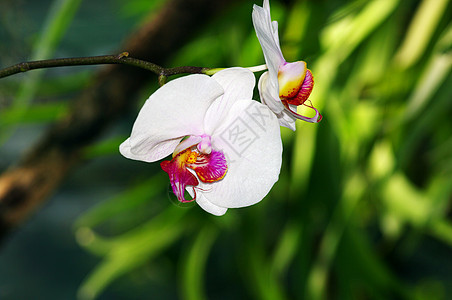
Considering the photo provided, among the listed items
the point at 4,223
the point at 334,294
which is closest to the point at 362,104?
the point at 334,294

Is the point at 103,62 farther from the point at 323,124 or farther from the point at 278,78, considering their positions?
the point at 323,124

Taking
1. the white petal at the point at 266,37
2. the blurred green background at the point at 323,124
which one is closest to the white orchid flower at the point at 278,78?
the white petal at the point at 266,37

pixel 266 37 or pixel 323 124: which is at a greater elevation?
pixel 266 37

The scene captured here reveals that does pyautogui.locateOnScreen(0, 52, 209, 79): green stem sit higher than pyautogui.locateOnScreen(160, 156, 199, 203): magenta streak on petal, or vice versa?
pyautogui.locateOnScreen(0, 52, 209, 79): green stem

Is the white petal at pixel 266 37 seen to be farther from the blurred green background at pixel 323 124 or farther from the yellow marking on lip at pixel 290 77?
the blurred green background at pixel 323 124

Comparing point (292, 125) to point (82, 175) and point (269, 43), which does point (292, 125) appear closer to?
point (269, 43)

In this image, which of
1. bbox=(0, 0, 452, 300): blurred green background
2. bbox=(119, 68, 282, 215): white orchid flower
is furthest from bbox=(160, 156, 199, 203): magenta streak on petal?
bbox=(0, 0, 452, 300): blurred green background

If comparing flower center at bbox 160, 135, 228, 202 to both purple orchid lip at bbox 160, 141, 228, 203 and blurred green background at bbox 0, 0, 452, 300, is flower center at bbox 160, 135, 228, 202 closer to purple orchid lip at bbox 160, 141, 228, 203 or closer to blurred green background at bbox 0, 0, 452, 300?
purple orchid lip at bbox 160, 141, 228, 203

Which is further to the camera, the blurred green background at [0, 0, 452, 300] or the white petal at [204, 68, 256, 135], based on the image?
the blurred green background at [0, 0, 452, 300]

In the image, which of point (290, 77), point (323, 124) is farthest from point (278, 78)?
point (323, 124)
